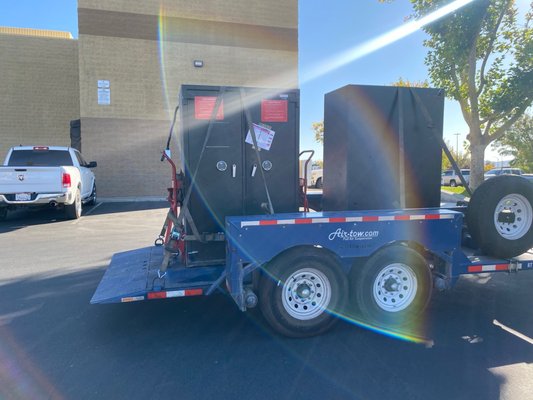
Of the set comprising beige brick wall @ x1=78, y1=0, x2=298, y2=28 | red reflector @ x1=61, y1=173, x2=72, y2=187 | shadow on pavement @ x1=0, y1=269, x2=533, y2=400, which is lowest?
shadow on pavement @ x1=0, y1=269, x2=533, y2=400

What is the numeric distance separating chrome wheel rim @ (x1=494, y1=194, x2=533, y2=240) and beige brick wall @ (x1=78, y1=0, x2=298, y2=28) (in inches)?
721

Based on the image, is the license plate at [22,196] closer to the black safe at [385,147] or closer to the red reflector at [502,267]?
the black safe at [385,147]

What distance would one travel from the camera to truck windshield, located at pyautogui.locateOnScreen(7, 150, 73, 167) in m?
11.5

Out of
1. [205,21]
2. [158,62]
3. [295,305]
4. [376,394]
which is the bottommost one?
[376,394]

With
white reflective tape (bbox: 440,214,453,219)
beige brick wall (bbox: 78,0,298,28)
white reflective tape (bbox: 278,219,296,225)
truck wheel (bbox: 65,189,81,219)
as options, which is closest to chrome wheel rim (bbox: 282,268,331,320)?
white reflective tape (bbox: 278,219,296,225)

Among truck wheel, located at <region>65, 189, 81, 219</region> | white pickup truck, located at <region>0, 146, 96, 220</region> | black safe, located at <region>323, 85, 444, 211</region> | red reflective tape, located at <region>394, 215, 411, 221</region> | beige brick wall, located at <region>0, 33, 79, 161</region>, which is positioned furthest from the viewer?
beige brick wall, located at <region>0, 33, 79, 161</region>

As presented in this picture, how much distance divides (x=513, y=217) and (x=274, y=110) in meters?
3.17

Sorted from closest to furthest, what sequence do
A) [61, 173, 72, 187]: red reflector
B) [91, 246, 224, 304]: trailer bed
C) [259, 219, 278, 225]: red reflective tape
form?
[259, 219, 278, 225]: red reflective tape → [91, 246, 224, 304]: trailer bed → [61, 173, 72, 187]: red reflector

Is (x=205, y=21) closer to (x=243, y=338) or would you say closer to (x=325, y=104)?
(x=325, y=104)

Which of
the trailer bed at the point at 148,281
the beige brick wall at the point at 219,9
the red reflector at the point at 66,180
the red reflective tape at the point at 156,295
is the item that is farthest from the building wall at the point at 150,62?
the red reflective tape at the point at 156,295

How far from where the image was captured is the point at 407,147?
467 centimetres

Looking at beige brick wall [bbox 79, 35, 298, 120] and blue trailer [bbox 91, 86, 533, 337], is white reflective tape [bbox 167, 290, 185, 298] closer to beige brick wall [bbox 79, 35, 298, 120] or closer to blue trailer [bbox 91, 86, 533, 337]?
blue trailer [bbox 91, 86, 533, 337]

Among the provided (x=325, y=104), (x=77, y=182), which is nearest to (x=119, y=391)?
(x=325, y=104)

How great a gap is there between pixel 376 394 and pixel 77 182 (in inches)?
435
